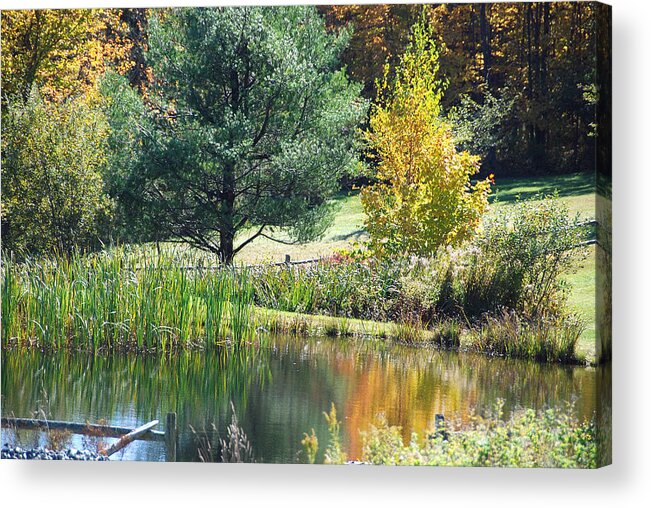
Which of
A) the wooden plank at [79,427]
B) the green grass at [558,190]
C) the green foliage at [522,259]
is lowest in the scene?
the wooden plank at [79,427]

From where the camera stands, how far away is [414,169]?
29.1 ft

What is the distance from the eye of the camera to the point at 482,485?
8016 millimetres

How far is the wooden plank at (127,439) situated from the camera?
8.30 metres

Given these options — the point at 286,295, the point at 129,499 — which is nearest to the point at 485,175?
the point at 286,295

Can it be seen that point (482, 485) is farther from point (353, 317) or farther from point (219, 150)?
point (219, 150)

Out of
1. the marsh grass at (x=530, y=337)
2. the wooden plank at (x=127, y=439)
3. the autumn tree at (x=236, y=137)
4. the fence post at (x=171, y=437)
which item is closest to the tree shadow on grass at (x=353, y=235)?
the autumn tree at (x=236, y=137)

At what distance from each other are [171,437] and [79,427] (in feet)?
2.63

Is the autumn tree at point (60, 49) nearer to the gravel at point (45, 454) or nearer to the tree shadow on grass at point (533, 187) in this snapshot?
the gravel at point (45, 454)

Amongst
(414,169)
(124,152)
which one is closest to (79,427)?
(124,152)

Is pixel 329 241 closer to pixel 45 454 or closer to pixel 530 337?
pixel 530 337

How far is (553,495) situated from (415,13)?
4.05 m

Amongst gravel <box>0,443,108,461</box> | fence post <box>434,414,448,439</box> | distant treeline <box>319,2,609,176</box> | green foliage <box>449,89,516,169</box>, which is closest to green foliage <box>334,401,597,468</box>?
fence post <box>434,414,448,439</box>

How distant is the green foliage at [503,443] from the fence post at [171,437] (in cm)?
158

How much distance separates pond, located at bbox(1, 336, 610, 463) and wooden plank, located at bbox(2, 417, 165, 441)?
0.05 m
